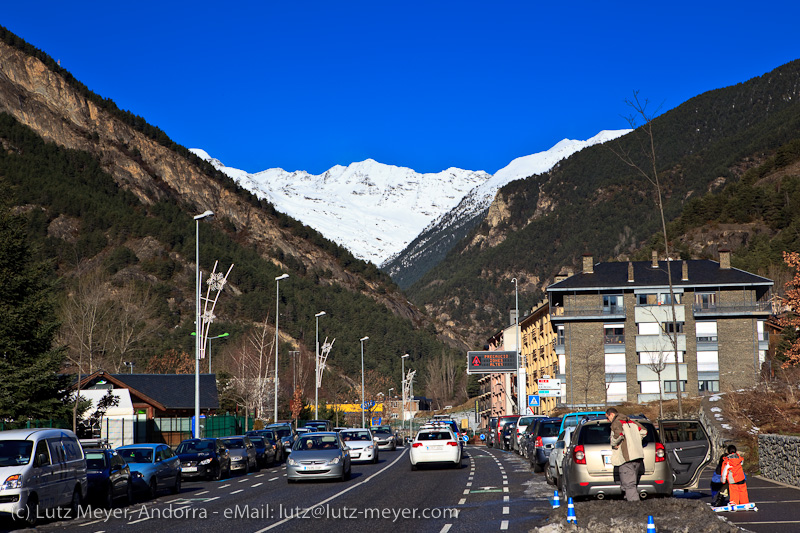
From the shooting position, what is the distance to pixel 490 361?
9188cm

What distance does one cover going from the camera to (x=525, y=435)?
3884 centimetres

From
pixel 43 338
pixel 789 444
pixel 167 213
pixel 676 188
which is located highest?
pixel 676 188

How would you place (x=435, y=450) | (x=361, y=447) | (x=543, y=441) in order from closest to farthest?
(x=543, y=441) < (x=435, y=450) < (x=361, y=447)

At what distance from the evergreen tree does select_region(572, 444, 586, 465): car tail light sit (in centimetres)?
2419

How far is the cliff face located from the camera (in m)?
149

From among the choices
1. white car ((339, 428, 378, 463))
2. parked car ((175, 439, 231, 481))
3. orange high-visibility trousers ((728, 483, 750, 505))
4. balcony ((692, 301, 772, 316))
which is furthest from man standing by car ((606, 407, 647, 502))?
balcony ((692, 301, 772, 316))

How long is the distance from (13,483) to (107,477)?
423 cm

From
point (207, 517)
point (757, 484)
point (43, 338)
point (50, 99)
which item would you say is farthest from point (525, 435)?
point (50, 99)

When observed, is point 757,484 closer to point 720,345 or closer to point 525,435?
point 525,435

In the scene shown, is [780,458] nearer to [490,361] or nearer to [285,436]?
[285,436]

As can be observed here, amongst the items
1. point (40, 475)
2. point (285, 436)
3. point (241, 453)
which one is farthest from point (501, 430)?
point (40, 475)

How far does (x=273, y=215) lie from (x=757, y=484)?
546ft

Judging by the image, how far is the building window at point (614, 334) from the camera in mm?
76750

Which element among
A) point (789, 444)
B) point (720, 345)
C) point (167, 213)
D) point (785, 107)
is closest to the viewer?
point (789, 444)
